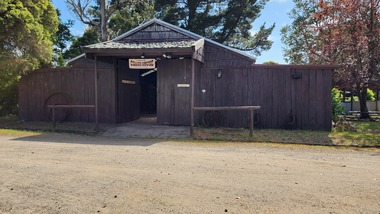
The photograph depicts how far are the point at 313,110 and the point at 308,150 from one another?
12.1ft

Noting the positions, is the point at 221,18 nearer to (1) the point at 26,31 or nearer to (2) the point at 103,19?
(2) the point at 103,19

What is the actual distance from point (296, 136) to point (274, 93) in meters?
2.19

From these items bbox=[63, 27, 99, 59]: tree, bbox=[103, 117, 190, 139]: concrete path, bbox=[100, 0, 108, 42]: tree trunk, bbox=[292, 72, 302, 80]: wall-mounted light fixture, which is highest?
bbox=[100, 0, 108, 42]: tree trunk

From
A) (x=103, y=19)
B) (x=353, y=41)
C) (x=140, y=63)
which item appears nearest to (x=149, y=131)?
(x=140, y=63)

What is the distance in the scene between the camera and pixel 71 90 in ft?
43.0

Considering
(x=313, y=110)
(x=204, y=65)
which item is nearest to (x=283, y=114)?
(x=313, y=110)

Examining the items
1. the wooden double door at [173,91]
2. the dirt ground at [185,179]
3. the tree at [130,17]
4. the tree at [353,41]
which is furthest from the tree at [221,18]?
the dirt ground at [185,179]

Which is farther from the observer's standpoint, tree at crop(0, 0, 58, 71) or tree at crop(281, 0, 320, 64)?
tree at crop(281, 0, 320, 64)

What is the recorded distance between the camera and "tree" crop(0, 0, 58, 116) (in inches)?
453

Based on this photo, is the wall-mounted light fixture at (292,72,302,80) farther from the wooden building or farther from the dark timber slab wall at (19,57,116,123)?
the dark timber slab wall at (19,57,116,123)

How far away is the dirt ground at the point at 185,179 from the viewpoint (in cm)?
382

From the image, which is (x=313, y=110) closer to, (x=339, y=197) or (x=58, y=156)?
(x=339, y=197)

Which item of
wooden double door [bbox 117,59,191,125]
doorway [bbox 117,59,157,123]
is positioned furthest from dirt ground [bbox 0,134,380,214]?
doorway [bbox 117,59,157,123]

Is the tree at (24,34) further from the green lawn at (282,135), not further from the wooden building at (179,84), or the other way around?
the green lawn at (282,135)
